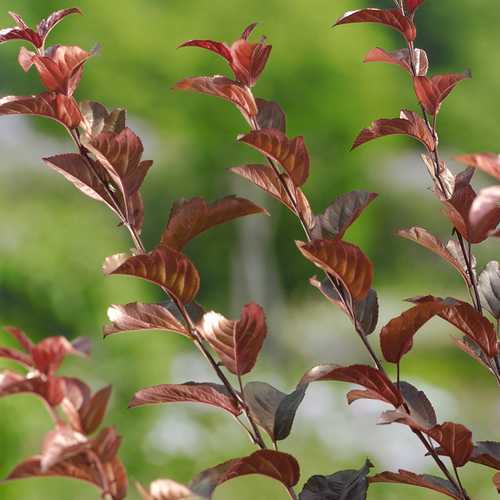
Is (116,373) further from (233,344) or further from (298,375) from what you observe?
(233,344)

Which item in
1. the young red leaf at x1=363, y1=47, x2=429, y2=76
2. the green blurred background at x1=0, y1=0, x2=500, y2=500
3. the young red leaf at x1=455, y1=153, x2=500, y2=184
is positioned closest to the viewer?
the young red leaf at x1=455, y1=153, x2=500, y2=184

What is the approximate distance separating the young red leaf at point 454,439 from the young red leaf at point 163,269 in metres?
0.16

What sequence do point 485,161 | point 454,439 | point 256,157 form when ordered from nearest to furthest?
point 485,161, point 454,439, point 256,157

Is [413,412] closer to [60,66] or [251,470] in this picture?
[251,470]

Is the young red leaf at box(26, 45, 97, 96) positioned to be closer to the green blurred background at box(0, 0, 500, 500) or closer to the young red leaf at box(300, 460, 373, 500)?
the young red leaf at box(300, 460, 373, 500)

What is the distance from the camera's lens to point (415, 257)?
286 inches

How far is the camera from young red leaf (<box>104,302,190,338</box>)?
55 centimetres

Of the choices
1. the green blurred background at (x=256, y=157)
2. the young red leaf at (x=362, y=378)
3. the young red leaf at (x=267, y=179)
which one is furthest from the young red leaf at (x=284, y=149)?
the green blurred background at (x=256, y=157)

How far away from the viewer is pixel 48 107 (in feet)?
1.80

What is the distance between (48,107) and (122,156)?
55 mm

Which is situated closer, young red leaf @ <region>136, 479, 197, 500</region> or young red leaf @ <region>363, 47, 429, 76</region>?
young red leaf @ <region>136, 479, 197, 500</region>

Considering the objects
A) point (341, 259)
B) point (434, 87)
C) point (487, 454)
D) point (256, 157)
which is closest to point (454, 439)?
point (487, 454)

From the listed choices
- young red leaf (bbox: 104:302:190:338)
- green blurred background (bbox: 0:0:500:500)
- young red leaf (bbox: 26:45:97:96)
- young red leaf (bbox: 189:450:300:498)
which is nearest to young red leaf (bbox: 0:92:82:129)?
young red leaf (bbox: 26:45:97:96)

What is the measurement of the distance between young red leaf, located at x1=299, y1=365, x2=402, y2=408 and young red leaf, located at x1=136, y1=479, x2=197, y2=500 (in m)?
0.10
